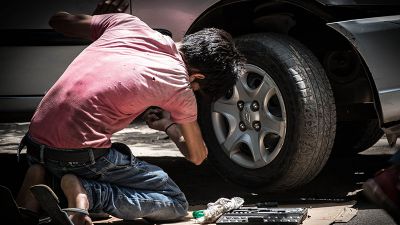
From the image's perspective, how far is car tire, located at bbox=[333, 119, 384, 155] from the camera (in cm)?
584

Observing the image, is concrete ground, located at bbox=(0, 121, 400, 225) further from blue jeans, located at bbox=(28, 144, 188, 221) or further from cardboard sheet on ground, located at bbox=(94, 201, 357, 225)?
blue jeans, located at bbox=(28, 144, 188, 221)

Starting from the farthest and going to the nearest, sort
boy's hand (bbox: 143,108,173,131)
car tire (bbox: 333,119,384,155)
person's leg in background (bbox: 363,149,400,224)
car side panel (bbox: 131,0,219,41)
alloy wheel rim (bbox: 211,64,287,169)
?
car tire (bbox: 333,119,384,155) < car side panel (bbox: 131,0,219,41) < alloy wheel rim (bbox: 211,64,287,169) < boy's hand (bbox: 143,108,173,131) < person's leg in background (bbox: 363,149,400,224)

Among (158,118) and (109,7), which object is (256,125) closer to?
(158,118)

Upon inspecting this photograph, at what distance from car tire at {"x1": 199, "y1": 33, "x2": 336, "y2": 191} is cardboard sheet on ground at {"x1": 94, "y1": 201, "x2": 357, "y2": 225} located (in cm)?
21

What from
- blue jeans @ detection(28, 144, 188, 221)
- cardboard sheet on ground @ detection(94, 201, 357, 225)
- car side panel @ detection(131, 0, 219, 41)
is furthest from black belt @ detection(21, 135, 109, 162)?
car side panel @ detection(131, 0, 219, 41)

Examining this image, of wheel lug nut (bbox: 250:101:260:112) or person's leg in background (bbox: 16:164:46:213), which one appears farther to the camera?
wheel lug nut (bbox: 250:101:260:112)

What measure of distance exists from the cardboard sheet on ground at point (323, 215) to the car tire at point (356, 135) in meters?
1.40

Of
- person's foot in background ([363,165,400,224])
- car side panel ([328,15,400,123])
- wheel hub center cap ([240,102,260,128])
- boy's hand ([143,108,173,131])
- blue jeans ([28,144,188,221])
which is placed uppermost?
car side panel ([328,15,400,123])

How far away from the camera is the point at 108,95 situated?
370 centimetres

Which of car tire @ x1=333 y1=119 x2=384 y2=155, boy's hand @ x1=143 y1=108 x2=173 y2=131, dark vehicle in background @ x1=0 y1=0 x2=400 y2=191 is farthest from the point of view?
car tire @ x1=333 y1=119 x2=384 y2=155

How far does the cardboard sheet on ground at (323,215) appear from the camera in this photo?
4141mm

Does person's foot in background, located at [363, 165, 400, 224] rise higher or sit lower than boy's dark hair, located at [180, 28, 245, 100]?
lower

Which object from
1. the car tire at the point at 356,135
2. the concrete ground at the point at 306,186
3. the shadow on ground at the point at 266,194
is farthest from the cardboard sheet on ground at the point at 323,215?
the car tire at the point at 356,135

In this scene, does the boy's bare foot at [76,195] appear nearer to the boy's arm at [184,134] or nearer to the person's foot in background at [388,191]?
the boy's arm at [184,134]
